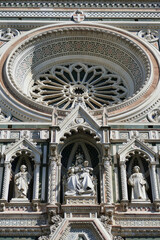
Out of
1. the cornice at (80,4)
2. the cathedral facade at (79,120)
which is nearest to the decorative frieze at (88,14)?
the cathedral facade at (79,120)

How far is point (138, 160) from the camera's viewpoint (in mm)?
15922

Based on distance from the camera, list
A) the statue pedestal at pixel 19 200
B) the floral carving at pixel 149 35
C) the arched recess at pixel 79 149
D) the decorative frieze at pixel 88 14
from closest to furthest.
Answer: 1. the statue pedestal at pixel 19 200
2. the arched recess at pixel 79 149
3. the floral carving at pixel 149 35
4. the decorative frieze at pixel 88 14

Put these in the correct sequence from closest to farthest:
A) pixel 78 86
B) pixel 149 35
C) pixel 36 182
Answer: pixel 36 182
pixel 78 86
pixel 149 35

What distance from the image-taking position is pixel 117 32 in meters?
20.6

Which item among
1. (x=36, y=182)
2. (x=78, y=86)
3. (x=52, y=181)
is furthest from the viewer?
(x=78, y=86)

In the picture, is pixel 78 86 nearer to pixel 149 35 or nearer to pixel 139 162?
pixel 149 35

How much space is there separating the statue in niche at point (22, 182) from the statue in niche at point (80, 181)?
3.67 feet

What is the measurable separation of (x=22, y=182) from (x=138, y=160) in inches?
130

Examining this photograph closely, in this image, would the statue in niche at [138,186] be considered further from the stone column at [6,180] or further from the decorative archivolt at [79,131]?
the stone column at [6,180]

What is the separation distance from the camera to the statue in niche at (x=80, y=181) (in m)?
14.2

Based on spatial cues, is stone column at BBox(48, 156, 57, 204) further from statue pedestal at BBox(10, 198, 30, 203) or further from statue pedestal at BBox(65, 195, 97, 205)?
statue pedestal at BBox(10, 198, 30, 203)

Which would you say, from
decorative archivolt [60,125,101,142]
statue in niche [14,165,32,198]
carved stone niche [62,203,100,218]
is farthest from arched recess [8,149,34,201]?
carved stone niche [62,203,100,218]

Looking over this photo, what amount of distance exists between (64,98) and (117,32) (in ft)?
10.9

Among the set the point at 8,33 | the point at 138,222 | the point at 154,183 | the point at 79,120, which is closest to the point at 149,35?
the point at 8,33
